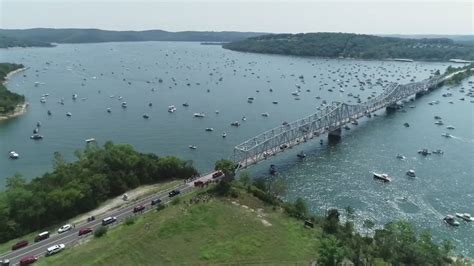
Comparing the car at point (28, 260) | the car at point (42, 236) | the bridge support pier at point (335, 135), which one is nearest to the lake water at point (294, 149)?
the bridge support pier at point (335, 135)

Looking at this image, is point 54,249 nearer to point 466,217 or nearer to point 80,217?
point 80,217

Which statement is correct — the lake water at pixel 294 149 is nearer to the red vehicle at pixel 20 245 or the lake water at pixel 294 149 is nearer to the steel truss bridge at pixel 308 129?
the steel truss bridge at pixel 308 129

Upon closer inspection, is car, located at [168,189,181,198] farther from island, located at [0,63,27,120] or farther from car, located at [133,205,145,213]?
island, located at [0,63,27,120]

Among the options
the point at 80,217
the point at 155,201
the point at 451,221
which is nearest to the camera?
the point at 80,217

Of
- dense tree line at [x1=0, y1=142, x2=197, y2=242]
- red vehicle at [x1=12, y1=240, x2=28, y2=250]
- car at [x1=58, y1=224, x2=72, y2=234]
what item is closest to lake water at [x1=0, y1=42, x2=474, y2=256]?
dense tree line at [x1=0, y1=142, x2=197, y2=242]

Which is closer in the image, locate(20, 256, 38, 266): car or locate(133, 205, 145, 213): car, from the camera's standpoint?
locate(20, 256, 38, 266): car

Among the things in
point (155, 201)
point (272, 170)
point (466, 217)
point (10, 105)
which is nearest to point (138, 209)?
point (155, 201)
